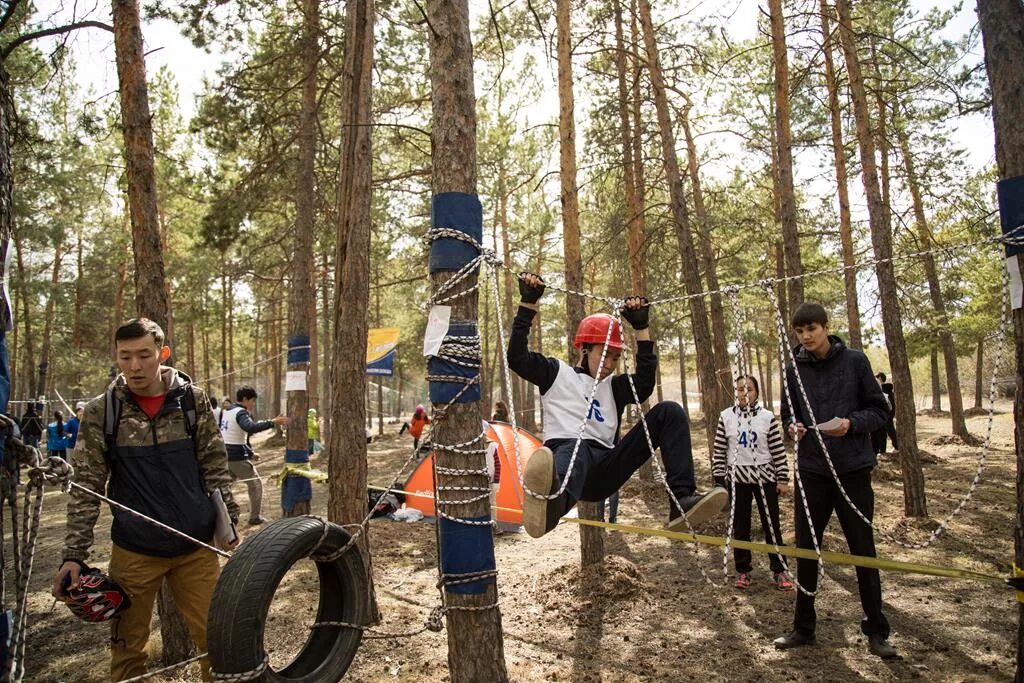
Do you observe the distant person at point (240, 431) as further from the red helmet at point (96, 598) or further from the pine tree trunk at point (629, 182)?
the pine tree trunk at point (629, 182)

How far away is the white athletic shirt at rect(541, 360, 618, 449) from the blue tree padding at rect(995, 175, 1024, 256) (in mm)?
2197

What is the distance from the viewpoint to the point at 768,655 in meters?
4.54

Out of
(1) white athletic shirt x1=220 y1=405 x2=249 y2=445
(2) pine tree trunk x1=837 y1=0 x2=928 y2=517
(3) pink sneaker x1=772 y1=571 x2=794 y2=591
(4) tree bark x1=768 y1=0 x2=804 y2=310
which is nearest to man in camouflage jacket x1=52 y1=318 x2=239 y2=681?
(3) pink sneaker x1=772 y1=571 x2=794 y2=591

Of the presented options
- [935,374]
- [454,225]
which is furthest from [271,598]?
[935,374]

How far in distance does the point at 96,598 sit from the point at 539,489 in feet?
6.78

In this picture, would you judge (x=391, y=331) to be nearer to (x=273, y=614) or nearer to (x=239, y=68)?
(x=239, y=68)

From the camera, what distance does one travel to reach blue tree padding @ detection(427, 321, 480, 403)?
3.12m

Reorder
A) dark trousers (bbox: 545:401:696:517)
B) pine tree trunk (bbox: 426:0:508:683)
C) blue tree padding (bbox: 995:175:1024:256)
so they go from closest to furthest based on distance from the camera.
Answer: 1. pine tree trunk (bbox: 426:0:508:683)
2. blue tree padding (bbox: 995:175:1024:256)
3. dark trousers (bbox: 545:401:696:517)

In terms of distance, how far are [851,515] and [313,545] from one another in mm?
3181

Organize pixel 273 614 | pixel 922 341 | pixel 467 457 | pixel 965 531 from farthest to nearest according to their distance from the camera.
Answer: pixel 922 341
pixel 965 531
pixel 273 614
pixel 467 457

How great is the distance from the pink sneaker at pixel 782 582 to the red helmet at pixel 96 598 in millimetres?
5125

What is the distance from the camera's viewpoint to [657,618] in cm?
548

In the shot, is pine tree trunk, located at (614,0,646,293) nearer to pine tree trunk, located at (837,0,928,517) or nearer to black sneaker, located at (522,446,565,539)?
pine tree trunk, located at (837,0,928,517)

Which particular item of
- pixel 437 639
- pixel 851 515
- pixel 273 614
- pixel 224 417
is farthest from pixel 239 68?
pixel 851 515
